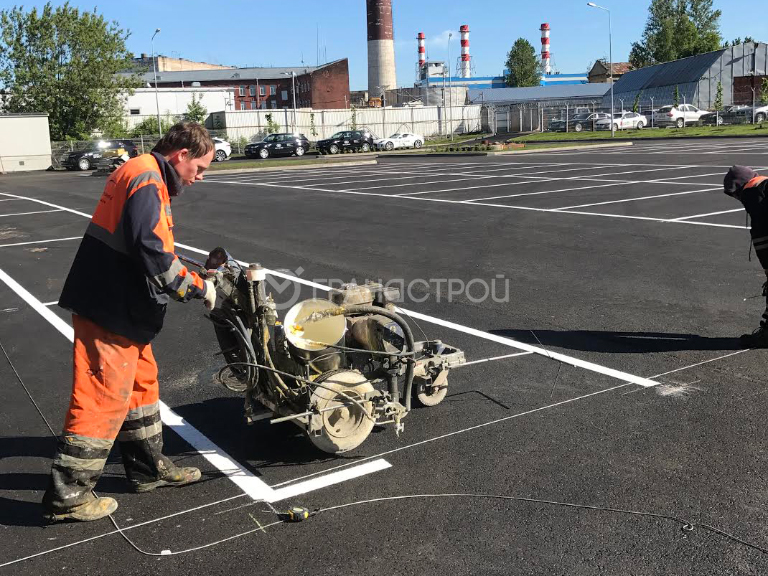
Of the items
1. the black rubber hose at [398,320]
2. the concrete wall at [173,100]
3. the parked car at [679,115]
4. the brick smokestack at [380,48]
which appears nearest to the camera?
the black rubber hose at [398,320]

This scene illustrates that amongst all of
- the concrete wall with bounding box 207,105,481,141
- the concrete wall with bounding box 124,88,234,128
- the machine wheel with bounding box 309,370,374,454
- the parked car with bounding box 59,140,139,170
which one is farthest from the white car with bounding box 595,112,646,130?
the machine wheel with bounding box 309,370,374,454

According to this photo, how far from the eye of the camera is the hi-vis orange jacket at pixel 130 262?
3580 millimetres

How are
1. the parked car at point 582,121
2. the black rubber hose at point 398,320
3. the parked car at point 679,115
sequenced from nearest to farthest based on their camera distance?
the black rubber hose at point 398,320, the parked car at point 679,115, the parked car at point 582,121

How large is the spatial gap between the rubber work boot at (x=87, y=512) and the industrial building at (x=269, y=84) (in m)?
95.4

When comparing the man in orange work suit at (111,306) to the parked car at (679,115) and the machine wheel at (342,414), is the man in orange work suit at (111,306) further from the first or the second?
the parked car at (679,115)

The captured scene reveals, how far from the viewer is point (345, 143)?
167ft

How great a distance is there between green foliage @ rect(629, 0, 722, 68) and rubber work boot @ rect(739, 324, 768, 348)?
336 ft

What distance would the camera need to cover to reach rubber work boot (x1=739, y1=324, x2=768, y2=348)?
6066 mm

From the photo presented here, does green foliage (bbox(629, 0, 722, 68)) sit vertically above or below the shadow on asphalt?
above

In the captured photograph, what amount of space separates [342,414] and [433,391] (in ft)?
3.07

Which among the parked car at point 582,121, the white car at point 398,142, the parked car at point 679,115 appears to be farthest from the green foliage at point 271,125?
the parked car at point 679,115

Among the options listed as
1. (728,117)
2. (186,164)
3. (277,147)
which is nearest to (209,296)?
(186,164)

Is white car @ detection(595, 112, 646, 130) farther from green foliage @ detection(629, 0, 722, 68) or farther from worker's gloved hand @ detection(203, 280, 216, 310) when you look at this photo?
worker's gloved hand @ detection(203, 280, 216, 310)

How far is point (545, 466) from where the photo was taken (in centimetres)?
416
